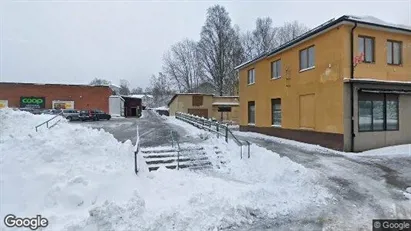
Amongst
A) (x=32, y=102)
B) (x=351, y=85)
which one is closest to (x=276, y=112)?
(x=351, y=85)

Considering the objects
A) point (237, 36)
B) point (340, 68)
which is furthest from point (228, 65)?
point (340, 68)

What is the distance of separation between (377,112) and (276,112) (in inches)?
271

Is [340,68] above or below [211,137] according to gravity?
above

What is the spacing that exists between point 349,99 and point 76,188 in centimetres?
1259

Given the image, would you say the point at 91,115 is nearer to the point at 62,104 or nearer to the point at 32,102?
the point at 62,104

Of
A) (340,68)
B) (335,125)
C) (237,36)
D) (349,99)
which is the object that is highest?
(237,36)

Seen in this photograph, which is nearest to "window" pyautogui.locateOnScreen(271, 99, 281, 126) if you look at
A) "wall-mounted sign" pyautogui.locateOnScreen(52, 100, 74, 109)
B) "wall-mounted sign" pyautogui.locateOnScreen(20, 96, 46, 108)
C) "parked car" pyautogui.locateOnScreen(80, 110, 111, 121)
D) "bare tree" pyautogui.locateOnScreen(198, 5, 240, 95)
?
"parked car" pyautogui.locateOnScreen(80, 110, 111, 121)

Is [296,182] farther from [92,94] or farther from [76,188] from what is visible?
[92,94]

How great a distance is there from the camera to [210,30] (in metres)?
49.8

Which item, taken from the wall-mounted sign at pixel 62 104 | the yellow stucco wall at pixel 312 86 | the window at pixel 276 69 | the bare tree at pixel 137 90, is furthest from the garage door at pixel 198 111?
the bare tree at pixel 137 90

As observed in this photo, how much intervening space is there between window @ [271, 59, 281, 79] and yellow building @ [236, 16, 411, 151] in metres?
2.00

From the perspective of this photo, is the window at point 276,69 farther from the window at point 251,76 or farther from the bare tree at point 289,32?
the bare tree at point 289,32

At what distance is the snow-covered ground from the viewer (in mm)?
5418

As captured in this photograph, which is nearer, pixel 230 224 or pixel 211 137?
pixel 230 224
